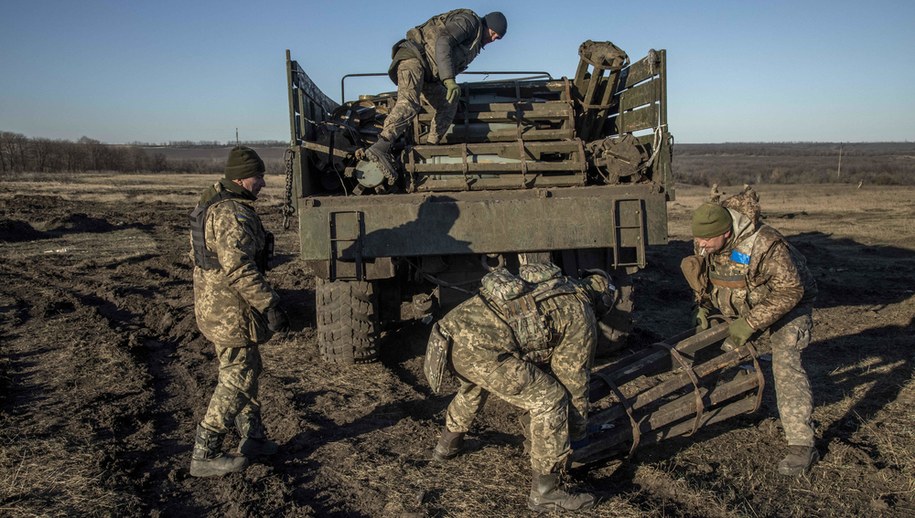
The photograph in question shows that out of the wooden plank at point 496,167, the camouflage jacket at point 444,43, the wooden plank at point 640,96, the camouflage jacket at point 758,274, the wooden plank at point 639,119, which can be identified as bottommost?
the camouflage jacket at point 758,274

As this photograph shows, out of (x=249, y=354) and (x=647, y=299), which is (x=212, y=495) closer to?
(x=249, y=354)

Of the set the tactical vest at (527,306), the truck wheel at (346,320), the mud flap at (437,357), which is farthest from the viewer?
the truck wheel at (346,320)

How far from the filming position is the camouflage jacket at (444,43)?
6254mm

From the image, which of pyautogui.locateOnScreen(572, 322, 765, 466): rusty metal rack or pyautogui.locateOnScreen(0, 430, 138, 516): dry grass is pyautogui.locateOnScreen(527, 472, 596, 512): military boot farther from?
pyautogui.locateOnScreen(0, 430, 138, 516): dry grass

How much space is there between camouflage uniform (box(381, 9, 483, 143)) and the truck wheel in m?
1.27

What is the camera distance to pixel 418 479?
417 cm

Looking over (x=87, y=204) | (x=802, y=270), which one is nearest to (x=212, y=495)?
(x=802, y=270)

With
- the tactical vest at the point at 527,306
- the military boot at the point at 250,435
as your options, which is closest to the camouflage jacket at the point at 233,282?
the military boot at the point at 250,435

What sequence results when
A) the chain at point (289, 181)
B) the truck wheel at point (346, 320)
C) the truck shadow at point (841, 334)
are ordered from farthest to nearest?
the truck wheel at point (346, 320) < the chain at point (289, 181) < the truck shadow at point (841, 334)

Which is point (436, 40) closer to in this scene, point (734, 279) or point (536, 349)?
point (734, 279)

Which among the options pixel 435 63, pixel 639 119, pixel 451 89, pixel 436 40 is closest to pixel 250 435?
pixel 451 89

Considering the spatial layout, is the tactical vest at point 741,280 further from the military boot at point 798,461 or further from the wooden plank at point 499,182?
the wooden plank at point 499,182

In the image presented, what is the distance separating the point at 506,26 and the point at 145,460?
4.55 metres

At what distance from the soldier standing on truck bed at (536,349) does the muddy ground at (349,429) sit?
34 cm
